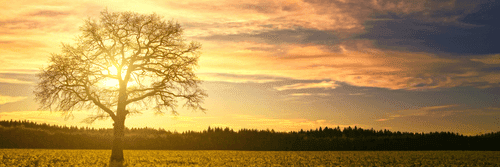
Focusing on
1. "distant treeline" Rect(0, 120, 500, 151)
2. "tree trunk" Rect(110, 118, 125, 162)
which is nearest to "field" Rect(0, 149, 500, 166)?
"tree trunk" Rect(110, 118, 125, 162)

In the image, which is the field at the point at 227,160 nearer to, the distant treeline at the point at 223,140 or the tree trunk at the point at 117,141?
the tree trunk at the point at 117,141

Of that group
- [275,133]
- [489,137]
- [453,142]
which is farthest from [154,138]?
[489,137]

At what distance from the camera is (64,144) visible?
75.1 metres

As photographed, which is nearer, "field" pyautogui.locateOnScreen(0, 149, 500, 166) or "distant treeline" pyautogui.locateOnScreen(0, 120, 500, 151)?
"field" pyautogui.locateOnScreen(0, 149, 500, 166)

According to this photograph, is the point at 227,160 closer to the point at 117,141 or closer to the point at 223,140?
the point at 117,141

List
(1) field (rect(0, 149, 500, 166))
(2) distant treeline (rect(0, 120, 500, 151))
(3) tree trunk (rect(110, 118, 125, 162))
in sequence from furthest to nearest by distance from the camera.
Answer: (2) distant treeline (rect(0, 120, 500, 151)), (1) field (rect(0, 149, 500, 166)), (3) tree trunk (rect(110, 118, 125, 162))

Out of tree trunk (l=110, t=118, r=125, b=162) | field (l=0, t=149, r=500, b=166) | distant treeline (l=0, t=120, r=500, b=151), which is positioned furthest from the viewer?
distant treeline (l=0, t=120, r=500, b=151)

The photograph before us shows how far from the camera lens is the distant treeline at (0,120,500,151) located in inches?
2916

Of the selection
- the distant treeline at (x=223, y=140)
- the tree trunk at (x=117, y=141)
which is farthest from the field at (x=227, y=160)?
the distant treeline at (x=223, y=140)

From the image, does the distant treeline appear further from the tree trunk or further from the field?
the tree trunk

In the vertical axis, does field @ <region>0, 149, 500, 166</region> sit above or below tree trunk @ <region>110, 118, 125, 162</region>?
below

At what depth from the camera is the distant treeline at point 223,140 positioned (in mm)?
74062

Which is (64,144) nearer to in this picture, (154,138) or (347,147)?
(154,138)

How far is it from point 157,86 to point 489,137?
78.7 metres
